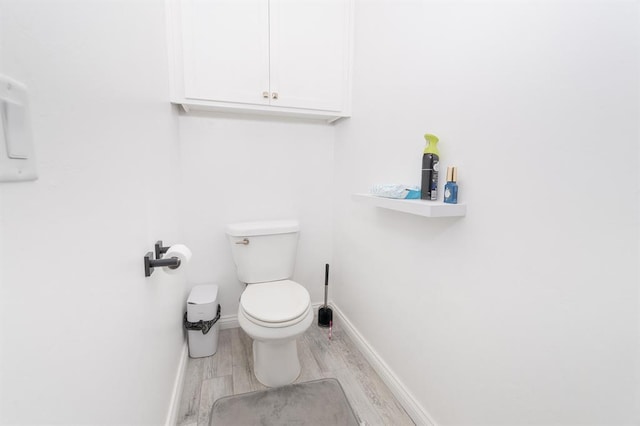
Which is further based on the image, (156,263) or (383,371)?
(383,371)

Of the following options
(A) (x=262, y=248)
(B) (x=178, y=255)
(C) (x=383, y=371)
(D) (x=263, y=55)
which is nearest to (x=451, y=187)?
(B) (x=178, y=255)

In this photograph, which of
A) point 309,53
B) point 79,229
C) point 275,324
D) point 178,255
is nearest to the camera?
point 79,229

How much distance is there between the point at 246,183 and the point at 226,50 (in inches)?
30.3

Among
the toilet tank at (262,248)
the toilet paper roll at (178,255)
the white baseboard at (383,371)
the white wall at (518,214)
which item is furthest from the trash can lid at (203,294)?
the white wall at (518,214)

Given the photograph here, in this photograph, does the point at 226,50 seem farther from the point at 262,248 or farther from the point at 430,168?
the point at 430,168

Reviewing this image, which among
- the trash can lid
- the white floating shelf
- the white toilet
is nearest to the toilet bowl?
the white toilet

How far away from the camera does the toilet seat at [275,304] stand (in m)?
1.34

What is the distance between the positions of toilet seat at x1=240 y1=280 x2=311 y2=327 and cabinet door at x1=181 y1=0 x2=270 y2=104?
1084 millimetres

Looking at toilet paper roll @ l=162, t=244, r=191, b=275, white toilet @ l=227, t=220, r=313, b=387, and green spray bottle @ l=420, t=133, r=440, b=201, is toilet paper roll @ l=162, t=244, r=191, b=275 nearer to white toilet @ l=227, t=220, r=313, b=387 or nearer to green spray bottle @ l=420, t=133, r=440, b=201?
white toilet @ l=227, t=220, r=313, b=387

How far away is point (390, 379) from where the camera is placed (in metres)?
1.45

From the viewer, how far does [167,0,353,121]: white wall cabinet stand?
1.53m

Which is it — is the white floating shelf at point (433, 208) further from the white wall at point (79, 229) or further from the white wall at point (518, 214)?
the white wall at point (79, 229)

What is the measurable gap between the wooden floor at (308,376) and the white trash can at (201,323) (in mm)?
59

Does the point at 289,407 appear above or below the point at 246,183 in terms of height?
below
